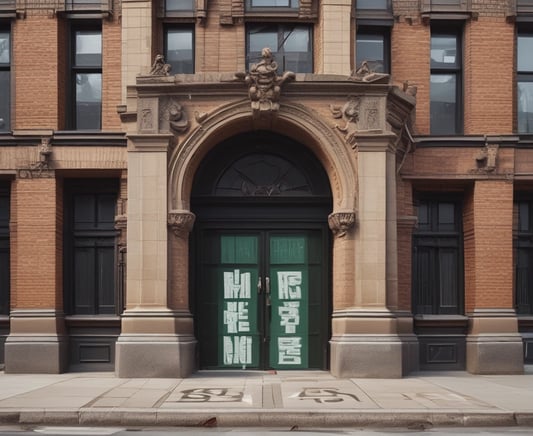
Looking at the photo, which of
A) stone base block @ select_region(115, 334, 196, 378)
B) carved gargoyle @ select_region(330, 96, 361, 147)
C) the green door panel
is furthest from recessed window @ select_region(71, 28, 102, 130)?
carved gargoyle @ select_region(330, 96, 361, 147)

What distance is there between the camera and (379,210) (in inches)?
665

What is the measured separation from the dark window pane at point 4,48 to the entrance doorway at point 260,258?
500 cm

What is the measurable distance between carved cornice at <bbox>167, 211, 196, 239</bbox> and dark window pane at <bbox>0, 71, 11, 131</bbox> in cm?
467

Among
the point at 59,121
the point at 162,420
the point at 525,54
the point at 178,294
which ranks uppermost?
the point at 525,54

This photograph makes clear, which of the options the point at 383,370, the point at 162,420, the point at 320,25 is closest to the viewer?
the point at 162,420

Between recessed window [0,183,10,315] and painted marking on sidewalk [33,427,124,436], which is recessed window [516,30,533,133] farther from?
painted marking on sidewalk [33,427,124,436]

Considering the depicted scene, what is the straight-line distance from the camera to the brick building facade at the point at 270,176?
57.9ft

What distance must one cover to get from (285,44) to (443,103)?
12.2ft

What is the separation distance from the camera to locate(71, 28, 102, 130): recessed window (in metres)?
18.8

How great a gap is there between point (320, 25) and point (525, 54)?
4.74 meters

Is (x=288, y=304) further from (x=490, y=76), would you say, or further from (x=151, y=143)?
(x=490, y=76)

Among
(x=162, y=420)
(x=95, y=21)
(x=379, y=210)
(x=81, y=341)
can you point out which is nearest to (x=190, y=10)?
(x=95, y=21)

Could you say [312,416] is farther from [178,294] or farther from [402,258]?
[402,258]

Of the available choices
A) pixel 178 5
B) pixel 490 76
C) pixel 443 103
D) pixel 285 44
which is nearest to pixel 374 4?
pixel 285 44
